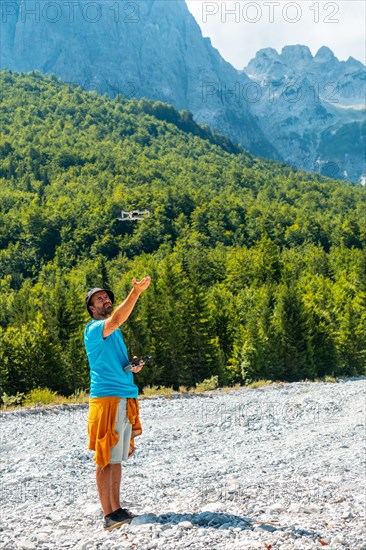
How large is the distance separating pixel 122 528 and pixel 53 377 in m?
31.7

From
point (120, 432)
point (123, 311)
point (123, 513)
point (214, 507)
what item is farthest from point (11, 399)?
point (123, 311)

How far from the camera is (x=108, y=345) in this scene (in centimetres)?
666

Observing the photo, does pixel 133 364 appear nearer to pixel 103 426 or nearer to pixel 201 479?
pixel 103 426

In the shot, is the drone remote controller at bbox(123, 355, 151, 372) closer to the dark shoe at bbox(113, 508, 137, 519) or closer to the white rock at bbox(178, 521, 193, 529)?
the dark shoe at bbox(113, 508, 137, 519)

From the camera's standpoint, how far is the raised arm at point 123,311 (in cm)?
614

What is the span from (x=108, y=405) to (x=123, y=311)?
4.21ft

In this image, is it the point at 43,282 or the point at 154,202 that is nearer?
the point at 43,282

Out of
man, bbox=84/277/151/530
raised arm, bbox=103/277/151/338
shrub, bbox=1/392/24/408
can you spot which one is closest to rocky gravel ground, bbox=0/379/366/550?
man, bbox=84/277/151/530

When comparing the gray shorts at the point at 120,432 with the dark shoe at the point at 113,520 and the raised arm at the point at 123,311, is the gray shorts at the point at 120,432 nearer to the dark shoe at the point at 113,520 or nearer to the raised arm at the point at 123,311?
the dark shoe at the point at 113,520

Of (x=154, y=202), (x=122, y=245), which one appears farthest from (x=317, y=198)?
(x=122, y=245)

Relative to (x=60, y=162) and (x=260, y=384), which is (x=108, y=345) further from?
(x=60, y=162)

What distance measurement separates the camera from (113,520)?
6.79m

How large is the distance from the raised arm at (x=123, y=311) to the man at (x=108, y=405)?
0.17 metres

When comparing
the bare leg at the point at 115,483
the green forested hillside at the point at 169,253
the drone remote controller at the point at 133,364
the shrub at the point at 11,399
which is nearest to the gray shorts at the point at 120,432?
the bare leg at the point at 115,483
